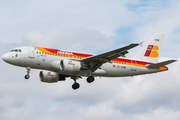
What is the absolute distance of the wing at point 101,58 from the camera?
36541 millimetres

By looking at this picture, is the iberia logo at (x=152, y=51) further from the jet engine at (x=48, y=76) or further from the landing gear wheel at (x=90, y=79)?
the jet engine at (x=48, y=76)

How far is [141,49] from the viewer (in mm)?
46344

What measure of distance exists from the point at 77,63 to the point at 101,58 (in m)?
3.05

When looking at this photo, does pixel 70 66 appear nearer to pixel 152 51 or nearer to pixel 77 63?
pixel 77 63

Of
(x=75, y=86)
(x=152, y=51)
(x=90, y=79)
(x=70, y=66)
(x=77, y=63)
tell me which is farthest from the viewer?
(x=152, y=51)

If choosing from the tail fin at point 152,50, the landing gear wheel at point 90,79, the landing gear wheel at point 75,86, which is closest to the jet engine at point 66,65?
the landing gear wheel at point 90,79

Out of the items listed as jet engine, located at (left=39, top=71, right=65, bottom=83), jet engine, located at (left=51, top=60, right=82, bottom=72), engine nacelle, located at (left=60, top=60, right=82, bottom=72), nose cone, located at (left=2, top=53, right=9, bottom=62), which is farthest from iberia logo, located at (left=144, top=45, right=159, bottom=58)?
nose cone, located at (left=2, top=53, right=9, bottom=62)

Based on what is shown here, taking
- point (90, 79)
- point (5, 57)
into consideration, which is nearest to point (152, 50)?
point (90, 79)

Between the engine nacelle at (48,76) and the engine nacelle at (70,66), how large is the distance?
506cm

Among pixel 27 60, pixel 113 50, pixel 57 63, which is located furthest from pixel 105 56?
Answer: pixel 27 60

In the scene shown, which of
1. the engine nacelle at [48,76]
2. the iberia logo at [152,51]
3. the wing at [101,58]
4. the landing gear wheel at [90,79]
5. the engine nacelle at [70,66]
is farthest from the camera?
the iberia logo at [152,51]

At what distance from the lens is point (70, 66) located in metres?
38.0

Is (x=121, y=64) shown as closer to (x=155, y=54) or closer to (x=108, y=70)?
(x=108, y=70)

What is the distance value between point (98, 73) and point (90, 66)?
5.87 ft
